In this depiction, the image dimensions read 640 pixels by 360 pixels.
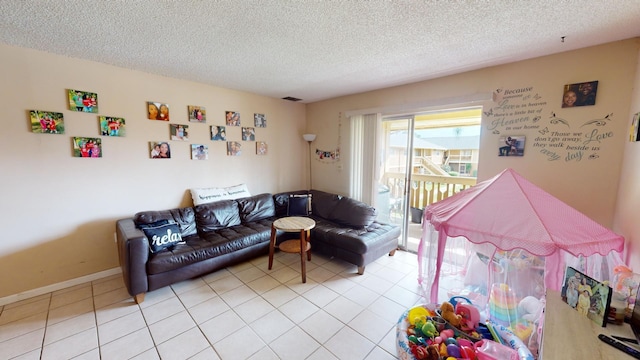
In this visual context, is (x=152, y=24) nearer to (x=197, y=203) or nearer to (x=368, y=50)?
(x=368, y=50)

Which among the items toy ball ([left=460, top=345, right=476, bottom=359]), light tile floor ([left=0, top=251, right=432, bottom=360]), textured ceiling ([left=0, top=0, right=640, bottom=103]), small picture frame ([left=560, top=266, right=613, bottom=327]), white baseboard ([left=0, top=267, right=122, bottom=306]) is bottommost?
light tile floor ([left=0, top=251, right=432, bottom=360])

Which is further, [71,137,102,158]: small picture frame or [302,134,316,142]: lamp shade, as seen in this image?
[302,134,316,142]: lamp shade

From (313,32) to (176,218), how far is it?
265cm

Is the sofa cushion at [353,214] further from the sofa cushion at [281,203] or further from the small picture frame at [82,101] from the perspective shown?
the small picture frame at [82,101]

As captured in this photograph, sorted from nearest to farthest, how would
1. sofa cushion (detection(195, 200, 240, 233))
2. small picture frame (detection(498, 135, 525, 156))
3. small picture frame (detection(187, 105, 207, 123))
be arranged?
small picture frame (detection(498, 135, 525, 156)), sofa cushion (detection(195, 200, 240, 233)), small picture frame (detection(187, 105, 207, 123))

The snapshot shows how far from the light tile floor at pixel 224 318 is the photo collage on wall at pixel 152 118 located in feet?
5.14

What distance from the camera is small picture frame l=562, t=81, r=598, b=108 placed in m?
2.08

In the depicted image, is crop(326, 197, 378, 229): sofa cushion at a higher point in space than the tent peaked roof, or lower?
lower

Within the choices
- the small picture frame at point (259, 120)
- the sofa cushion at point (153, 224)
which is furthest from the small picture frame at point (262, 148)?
the sofa cushion at point (153, 224)

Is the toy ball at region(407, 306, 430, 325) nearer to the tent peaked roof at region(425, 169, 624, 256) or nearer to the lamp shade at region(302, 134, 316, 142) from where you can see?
the tent peaked roof at region(425, 169, 624, 256)

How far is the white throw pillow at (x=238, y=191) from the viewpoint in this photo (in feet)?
12.0

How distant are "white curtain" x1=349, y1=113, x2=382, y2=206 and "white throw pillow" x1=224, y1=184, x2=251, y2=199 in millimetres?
1725

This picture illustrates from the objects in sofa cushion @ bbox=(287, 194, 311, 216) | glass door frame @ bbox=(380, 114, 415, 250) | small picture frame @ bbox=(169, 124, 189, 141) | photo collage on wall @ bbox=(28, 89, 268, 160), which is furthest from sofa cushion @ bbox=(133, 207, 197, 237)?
glass door frame @ bbox=(380, 114, 415, 250)

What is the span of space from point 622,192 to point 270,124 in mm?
4171
